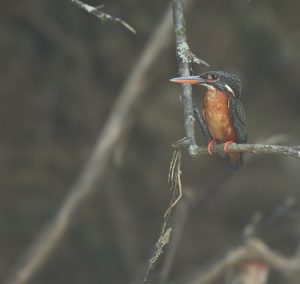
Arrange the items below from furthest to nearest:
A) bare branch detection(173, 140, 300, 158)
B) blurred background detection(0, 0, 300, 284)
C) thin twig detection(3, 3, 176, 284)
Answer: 1. blurred background detection(0, 0, 300, 284)
2. thin twig detection(3, 3, 176, 284)
3. bare branch detection(173, 140, 300, 158)

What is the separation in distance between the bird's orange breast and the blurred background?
2.41m

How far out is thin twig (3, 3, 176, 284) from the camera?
5230 millimetres

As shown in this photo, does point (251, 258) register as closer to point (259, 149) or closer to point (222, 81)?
point (222, 81)

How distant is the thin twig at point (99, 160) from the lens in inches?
206

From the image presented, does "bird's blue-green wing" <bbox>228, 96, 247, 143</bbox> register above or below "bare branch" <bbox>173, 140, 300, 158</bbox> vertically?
above

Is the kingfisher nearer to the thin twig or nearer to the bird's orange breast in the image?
the bird's orange breast

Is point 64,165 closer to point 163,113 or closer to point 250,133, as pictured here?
point 163,113

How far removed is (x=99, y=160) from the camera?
17.4 ft

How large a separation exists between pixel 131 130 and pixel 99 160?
0.96m

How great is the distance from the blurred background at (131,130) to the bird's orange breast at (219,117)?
241cm

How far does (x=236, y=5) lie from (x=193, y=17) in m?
0.34

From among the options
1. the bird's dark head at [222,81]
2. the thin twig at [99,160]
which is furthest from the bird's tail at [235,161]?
the thin twig at [99,160]

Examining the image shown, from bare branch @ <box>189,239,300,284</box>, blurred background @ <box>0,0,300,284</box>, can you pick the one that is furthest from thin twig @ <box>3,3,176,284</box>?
bare branch @ <box>189,239,300,284</box>

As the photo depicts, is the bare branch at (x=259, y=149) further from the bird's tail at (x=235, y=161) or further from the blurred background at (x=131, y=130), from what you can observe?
the blurred background at (x=131, y=130)
